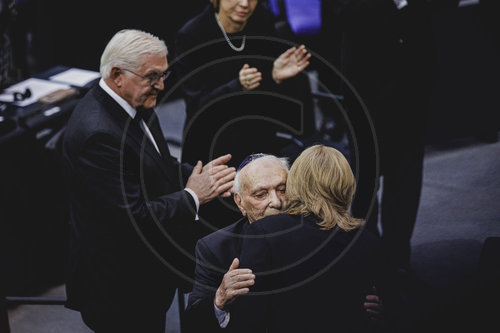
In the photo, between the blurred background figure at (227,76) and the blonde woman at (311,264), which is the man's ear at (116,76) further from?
the blonde woman at (311,264)

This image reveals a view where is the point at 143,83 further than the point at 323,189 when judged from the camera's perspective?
Yes

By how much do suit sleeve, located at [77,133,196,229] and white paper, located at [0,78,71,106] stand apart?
5.15 ft

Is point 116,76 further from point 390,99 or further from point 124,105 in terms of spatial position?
point 390,99

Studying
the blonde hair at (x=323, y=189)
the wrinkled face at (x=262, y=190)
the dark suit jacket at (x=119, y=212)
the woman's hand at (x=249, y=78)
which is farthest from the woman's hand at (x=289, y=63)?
the blonde hair at (x=323, y=189)

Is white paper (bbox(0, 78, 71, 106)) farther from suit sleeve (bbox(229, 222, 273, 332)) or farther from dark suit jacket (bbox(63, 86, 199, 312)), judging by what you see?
suit sleeve (bbox(229, 222, 273, 332))

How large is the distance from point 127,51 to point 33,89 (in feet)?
5.87

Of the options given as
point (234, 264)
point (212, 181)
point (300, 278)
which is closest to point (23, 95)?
point (212, 181)

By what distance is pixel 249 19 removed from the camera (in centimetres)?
324

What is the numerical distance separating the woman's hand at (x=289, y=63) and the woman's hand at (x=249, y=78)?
23 cm

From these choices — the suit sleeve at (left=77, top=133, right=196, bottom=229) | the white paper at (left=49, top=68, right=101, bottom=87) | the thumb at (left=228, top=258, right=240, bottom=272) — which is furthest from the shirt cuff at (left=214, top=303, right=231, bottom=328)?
the white paper at (left=49, top=68, right=101, bottom=87)

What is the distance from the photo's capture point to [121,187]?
2.37m

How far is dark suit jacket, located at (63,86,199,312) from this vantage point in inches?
93.4

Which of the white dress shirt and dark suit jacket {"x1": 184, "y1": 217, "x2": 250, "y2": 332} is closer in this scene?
dark suit jacket {"x1": 184, "y1": 217, "x2": 250, "y2": 332}

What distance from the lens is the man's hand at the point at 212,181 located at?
97.6 inches
